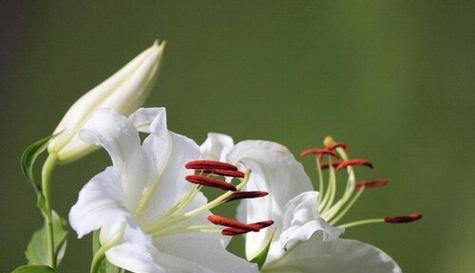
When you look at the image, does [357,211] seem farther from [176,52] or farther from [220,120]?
[176,52]

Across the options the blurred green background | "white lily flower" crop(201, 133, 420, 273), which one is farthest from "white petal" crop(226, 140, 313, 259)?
the blurred green background

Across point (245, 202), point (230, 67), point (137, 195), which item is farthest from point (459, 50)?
point (137, 195)

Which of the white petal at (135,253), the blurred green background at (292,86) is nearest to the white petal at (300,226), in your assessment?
the white petal at (135,253)

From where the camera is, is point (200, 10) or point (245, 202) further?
point (200, 10)

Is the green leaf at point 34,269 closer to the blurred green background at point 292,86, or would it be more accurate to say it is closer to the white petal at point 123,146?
the white petal at point 123,146

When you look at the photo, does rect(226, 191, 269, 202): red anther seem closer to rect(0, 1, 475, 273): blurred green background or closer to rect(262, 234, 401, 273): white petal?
rect(262, 234, 401, 273): white petal

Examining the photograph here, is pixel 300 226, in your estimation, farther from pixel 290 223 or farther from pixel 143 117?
pixel 143 117
